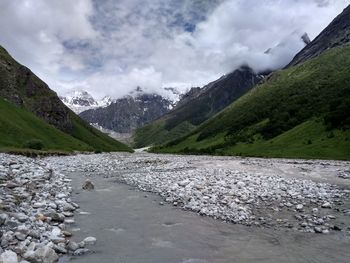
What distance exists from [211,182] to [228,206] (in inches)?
376

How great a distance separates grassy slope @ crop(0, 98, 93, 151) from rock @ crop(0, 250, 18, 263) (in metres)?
65.4

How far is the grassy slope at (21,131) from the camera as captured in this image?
299 ft

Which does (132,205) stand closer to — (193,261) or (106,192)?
(106,192)

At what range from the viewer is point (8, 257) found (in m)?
12.4

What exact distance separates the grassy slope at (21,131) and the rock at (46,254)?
2537 inches

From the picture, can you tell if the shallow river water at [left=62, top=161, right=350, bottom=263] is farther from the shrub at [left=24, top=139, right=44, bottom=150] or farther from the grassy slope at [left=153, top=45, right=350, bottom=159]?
the shrub at [left=24, top=139, right=44, bottom=150]

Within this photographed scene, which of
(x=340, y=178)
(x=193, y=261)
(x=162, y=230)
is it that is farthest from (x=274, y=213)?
(x=340, y=178)

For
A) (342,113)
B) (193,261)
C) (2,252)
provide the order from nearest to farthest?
1. (2,252)
2. (193,261)
3. (342,113)

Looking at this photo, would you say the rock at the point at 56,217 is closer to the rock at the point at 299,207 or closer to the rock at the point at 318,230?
the rock at the point at 318,230

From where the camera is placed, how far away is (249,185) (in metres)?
32.7

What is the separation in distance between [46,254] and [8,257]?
169 cm

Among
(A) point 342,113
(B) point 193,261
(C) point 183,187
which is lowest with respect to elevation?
(B) point 193,261

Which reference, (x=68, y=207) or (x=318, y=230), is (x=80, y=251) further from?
(x=318, y=230)

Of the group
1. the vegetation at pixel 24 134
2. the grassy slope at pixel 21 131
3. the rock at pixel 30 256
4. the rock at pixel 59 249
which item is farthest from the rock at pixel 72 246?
the grassy slope at pixel 21 131
